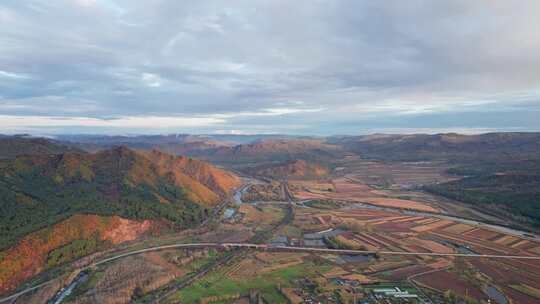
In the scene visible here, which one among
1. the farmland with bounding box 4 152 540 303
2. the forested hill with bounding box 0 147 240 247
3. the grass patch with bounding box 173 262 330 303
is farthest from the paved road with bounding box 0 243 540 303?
the forested hill with bounding box 0 147 240 247

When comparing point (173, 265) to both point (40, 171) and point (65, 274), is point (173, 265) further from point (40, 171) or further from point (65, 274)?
point (40, 171)

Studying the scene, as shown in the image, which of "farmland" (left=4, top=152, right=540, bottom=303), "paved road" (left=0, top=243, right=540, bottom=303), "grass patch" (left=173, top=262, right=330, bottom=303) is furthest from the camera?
"paved road" (left=0, top=243, right=540, bottom=303)

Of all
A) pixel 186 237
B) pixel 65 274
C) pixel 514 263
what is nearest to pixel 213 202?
pixel 186 237

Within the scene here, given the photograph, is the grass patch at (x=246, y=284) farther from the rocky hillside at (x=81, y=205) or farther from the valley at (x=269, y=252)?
the rocky hillside at (x=81, y=205)

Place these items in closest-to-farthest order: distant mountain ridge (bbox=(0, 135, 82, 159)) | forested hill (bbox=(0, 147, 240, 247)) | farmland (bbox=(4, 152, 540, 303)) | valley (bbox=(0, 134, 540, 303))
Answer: farmland (bbox=(4, 152, 540, 303))
valley (bbox=(0, 134, 540, 303))
forested hill (bbox=(0, 147, 240, 247))
distant mountain ridge (bbox=(0, 135, 82, 159))

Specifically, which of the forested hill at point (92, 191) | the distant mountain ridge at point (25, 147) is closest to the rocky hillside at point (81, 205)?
the forested hill at point (92, 191)

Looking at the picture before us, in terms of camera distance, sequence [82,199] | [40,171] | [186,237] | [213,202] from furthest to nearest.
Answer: [213,202]
[40,171]
[82,199]
[186,237]

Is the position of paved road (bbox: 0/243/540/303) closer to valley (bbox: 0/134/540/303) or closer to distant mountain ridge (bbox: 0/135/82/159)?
valley (bbox: 0/134/540/303)

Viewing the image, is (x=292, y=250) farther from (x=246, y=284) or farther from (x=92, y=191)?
(x=92, y=191)
